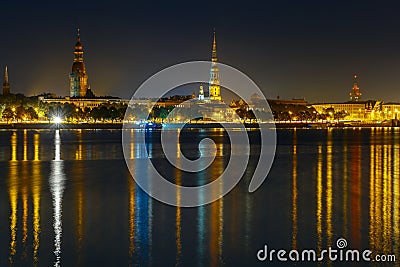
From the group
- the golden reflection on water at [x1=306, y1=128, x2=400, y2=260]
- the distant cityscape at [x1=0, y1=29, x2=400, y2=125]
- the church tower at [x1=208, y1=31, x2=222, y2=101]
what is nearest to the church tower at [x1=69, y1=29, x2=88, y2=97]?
the distant cityscape at [x1=0, y1=29, x2=400, y2=125]

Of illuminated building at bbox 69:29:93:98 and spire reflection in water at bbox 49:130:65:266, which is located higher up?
A: illuminated building at bbox 69:29:93:98

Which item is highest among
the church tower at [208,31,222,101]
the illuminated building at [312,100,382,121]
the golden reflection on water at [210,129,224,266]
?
the church tower at [208,31,222,101]

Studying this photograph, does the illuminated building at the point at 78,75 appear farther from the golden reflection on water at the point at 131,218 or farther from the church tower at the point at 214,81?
the golden reflection on water at the point at 131,218

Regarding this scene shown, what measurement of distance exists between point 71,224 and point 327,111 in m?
168

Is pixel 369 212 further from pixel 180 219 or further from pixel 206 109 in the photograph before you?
pixel 206 109

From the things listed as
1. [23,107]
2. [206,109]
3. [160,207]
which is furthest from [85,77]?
[160,207]

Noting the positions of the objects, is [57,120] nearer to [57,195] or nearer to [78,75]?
[78,75]

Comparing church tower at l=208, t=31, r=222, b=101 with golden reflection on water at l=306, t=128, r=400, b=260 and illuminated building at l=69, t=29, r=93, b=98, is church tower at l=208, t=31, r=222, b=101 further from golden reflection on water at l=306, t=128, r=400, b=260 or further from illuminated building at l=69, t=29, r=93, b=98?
golden reflection on water at l=306, t=128, r=400, b=260

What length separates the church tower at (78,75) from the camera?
166 meters

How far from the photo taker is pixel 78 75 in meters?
168

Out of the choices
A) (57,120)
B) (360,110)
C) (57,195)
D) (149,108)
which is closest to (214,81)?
(149,108)

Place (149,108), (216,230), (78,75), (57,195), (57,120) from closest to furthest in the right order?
1. (216,230)
2. (57,195)
3. (57,120)
4. (149,108)
5. (78,75)

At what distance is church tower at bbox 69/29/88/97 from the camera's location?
16625cm

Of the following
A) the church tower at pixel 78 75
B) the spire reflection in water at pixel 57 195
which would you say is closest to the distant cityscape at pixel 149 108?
the church tower at pixel 78 75
